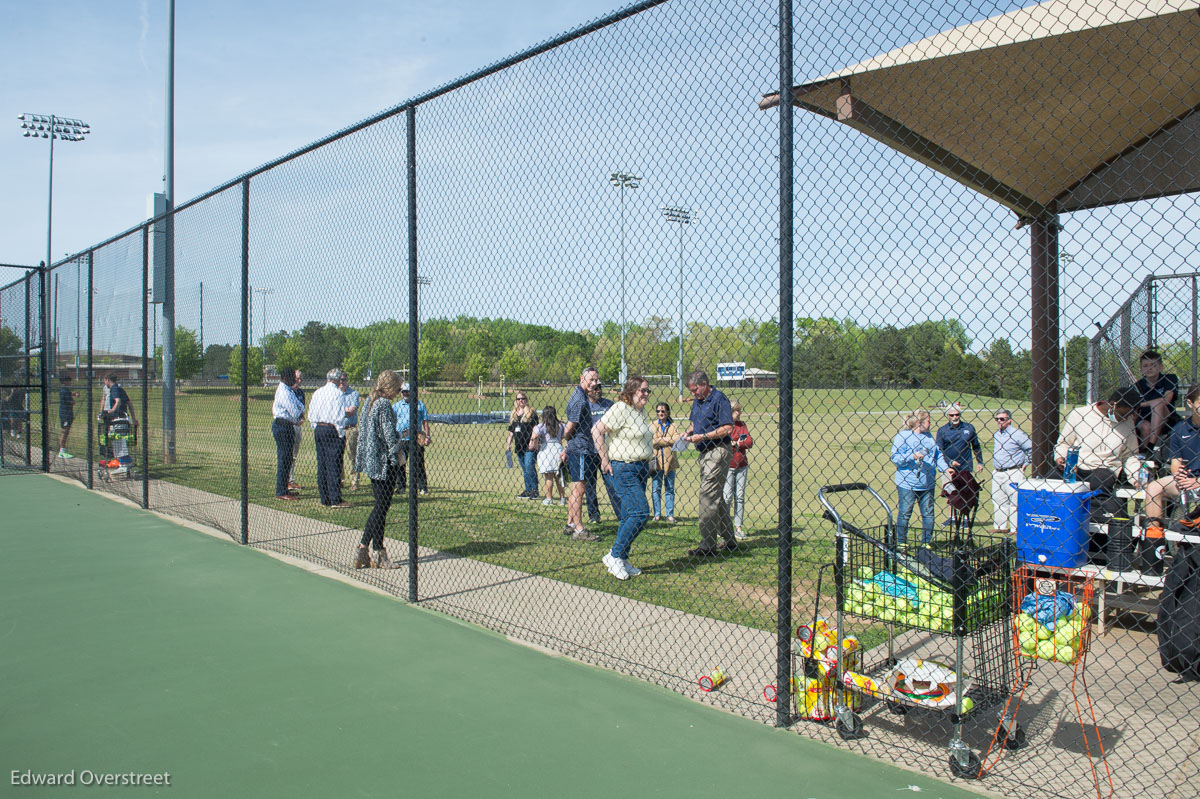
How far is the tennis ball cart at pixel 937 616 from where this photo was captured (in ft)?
10.3

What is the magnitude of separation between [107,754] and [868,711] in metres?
3.40

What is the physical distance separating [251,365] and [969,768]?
7.66m

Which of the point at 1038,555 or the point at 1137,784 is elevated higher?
the point at 1038,555

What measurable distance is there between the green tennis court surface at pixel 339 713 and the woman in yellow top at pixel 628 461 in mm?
1626

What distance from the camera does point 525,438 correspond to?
37.5 ft

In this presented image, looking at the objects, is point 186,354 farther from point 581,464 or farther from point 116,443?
point 581,464

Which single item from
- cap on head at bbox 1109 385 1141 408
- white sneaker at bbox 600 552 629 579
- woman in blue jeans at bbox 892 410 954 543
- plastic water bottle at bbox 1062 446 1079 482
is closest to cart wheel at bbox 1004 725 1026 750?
plastic water bottle at bbox 1062 446 1079 482

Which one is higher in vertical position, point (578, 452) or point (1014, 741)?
point (578, 452)

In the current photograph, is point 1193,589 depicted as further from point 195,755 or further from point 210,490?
point 210,490

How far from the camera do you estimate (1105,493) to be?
596 cm

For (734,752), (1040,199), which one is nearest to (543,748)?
(734,752)

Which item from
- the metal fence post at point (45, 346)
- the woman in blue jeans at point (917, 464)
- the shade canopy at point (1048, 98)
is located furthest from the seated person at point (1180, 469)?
the metal fence post at point (45, 346)

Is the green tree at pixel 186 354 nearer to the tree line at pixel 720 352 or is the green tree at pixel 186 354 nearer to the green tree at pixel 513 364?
the tree line at pixel 720 352

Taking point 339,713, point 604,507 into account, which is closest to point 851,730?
point 339,713
